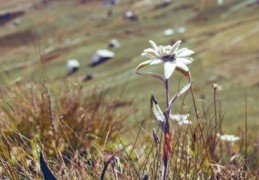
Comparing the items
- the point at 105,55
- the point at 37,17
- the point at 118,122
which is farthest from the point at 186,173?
the point at 37,17

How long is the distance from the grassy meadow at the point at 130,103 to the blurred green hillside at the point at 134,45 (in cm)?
4

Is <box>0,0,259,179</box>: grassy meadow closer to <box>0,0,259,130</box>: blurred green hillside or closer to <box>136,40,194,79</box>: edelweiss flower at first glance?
<box>0,0,259,130</box>: blurred green hillside

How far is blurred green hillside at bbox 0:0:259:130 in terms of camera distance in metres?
9.46

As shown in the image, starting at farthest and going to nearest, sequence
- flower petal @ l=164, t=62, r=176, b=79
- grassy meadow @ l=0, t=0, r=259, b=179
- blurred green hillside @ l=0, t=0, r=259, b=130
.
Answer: blurred green hillside @ l=0, t=0, r=259, b=130 → grassy meadow @ l=0, t=0, r=259, b=179 → flower petal @ l=164, t=62, r=176, b=79

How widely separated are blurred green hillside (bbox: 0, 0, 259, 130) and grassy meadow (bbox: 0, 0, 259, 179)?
0.04 metres

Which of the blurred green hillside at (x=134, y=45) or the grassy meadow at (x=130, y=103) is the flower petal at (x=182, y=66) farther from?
the blurred green hillside at (x=134, y=45)

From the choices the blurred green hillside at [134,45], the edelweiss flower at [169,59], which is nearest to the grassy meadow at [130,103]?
the blurred green hillside at [134,45]

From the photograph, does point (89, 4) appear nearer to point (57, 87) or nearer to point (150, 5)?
point (150, 5)

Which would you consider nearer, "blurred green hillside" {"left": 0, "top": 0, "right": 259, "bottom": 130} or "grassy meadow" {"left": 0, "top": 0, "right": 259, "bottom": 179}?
"grassy meadow" {"left": 0, "top": 0, "right": 259, "bottom": 179}

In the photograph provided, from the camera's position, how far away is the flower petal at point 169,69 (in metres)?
2.63

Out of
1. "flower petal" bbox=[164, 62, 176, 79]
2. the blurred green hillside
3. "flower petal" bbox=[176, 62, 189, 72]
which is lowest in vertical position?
the blurred green hillside

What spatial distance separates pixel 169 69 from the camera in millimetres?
2656

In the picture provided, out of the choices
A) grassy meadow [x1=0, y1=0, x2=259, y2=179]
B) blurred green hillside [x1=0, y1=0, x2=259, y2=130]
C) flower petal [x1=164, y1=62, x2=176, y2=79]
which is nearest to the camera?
flower petal [x1=164, y1=62, x2=176, y2=79]

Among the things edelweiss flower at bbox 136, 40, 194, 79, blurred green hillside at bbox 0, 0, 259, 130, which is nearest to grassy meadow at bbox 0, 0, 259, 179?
blurred green hillside at bbox 0, 0, 259, 130
